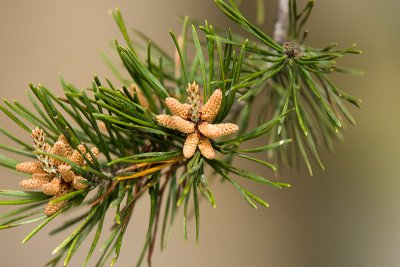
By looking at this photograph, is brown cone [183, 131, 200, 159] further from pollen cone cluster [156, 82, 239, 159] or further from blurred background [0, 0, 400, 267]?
blurred background [0, 0, 400, 267]

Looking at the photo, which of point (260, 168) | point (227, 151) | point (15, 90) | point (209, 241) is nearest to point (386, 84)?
point (260, 168)

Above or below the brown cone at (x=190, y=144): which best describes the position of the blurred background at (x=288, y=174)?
above

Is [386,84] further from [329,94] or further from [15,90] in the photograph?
[15,90]

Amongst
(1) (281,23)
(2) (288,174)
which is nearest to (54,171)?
(1) (281,23)

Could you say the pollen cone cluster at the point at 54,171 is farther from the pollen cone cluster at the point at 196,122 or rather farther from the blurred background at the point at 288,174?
the blurred background at the point at 288,174

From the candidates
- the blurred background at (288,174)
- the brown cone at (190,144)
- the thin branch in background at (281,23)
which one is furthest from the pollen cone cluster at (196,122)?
the blurred background at (288,174)
